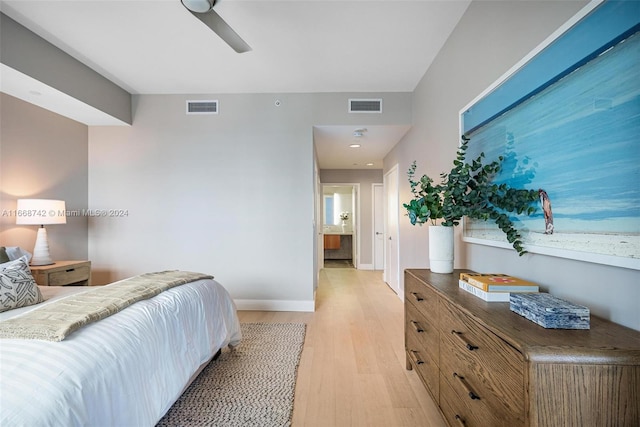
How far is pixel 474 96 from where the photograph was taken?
75.9 inches

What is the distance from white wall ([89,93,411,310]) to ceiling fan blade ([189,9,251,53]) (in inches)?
64.8

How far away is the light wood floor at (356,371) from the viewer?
167 cm

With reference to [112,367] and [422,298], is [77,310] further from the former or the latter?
[422,298]

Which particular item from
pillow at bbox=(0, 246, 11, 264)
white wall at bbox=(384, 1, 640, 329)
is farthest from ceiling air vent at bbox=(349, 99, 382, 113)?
pillow at bbox=(0, 246, 11, 264)

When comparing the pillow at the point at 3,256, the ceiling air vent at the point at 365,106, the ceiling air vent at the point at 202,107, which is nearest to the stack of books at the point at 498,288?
the ceiling air vent at the point at 365,106

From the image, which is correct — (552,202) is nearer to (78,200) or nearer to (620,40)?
(620,40)

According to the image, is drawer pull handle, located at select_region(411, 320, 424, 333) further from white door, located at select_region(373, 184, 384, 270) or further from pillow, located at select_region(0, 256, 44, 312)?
white door, located at select_region(373, 184, 384, 270)

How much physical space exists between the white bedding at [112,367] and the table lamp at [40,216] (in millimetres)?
1656

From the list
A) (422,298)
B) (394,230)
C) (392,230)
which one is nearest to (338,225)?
(392,230)

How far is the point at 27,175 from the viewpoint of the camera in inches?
116

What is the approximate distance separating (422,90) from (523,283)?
253cm

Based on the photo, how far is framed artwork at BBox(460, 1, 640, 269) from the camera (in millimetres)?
894

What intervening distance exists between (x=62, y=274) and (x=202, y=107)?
244 cm

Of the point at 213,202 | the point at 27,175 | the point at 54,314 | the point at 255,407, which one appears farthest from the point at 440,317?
the point at 27,175
